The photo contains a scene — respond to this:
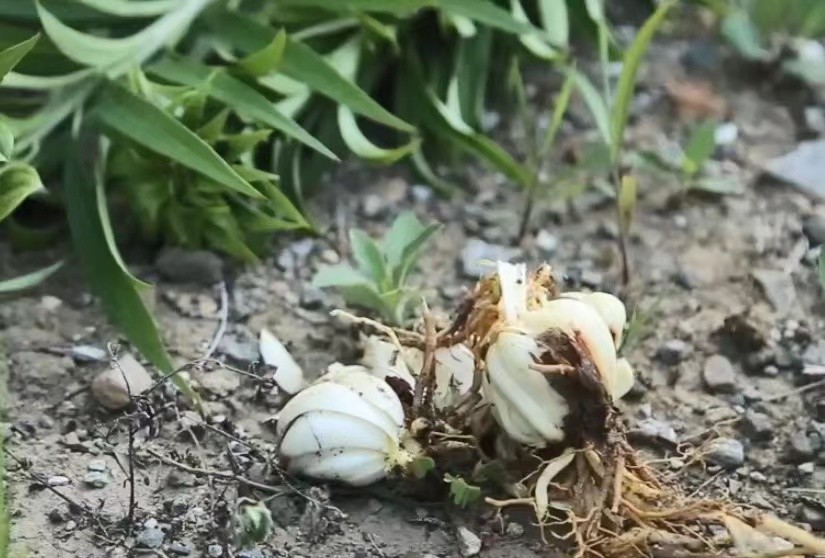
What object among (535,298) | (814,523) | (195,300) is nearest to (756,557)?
(814,523)

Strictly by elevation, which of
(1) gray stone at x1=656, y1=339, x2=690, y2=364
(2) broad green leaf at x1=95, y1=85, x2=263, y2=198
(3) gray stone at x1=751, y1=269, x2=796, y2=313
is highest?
(2) broad green leaf at x1=95, y1=85, x2=263, y2=198

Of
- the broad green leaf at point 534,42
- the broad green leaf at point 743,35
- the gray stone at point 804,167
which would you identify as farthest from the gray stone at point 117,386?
the broad green leaf at point 743,35

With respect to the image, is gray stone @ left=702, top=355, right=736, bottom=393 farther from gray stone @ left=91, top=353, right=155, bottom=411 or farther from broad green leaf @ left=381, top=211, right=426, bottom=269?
gray stone @ left=91, top=353, right=155, bottom=411

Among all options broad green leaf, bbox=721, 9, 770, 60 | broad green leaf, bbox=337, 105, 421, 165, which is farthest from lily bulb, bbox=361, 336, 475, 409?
broad green leaf, bbox=721, 9, 770, 60

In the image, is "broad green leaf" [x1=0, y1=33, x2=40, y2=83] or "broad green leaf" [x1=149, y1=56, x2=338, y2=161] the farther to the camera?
"broad green leaf" [x1=149, y1=56, x2=338, y2=161]

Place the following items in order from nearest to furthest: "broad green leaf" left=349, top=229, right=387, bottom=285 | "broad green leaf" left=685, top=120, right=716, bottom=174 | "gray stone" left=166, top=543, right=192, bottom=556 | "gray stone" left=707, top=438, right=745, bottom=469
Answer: "gray stone" left=166, top=543, right=192, bottom=556 < "gray stone" left=707, top=438, right=745, bottom=469 < "broad green leaf" left=349, top=229, right=387, bottom=285 < "broad green leaf" left=685, top=120, right=716, bottom=174

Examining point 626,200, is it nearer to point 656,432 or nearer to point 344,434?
point 656,432

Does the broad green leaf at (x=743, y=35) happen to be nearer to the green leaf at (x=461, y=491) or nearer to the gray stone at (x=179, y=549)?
the green leaf at (x=461, y=491)

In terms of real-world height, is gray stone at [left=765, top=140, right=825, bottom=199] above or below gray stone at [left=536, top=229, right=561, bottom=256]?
above
